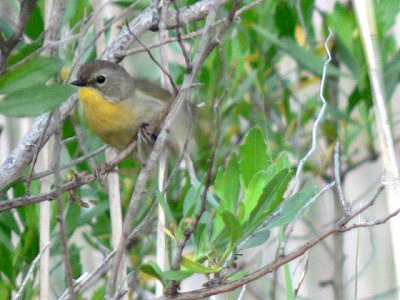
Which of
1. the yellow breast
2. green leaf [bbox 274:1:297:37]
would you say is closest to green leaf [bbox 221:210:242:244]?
the yellow breast

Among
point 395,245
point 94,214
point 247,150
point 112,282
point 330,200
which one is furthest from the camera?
point 330,200

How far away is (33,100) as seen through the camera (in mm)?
1065

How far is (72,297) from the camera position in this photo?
108 cm

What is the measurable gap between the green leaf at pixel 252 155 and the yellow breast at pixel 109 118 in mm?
501

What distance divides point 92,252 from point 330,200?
665 millimetres

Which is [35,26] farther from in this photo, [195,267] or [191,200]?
[195,267]

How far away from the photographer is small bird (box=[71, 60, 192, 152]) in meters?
1.65

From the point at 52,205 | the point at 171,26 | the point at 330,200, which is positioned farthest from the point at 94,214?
the point at 330,200

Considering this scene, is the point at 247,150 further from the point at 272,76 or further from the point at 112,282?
the point at 272,76

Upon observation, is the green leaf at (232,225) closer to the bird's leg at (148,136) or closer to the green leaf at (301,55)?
the bird's leg at (148,136)

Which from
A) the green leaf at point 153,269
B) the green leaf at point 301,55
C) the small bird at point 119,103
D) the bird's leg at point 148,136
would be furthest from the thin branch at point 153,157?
the green leaf at point 301,55

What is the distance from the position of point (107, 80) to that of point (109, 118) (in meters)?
0.08

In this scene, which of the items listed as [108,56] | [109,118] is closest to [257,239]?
[108,56]

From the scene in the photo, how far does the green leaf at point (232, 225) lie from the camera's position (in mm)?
1071
